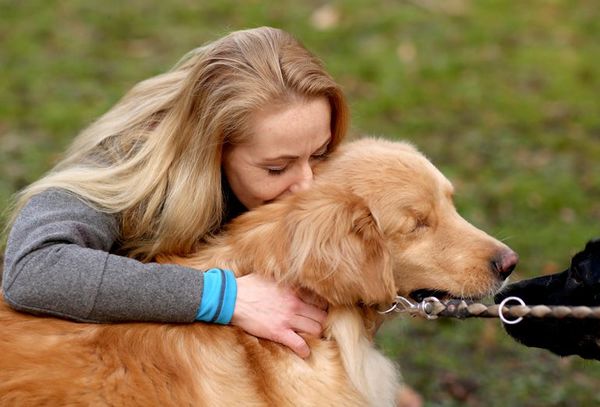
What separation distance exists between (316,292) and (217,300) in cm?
37

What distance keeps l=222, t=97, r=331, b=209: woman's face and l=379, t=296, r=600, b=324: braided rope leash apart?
0.66 metres

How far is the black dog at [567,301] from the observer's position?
125 inches

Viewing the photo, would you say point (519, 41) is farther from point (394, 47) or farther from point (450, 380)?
point (450, 380)

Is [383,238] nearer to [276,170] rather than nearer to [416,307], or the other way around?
[416,307]

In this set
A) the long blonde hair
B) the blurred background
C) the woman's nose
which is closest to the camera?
the woman's nose

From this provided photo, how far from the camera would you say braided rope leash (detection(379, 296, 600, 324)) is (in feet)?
9.32

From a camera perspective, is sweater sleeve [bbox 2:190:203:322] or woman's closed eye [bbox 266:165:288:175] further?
woman's closed eye [bbox 266:165:288:175]

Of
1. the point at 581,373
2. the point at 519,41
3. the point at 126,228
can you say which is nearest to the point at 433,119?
the point at 519,41

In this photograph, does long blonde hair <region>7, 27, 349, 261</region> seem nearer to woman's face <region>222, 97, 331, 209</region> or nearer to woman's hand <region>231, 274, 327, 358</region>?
woman's face <region>222, 97, 331, 209</region>

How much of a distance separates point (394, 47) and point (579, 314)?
620 cm

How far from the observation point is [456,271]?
316 cm

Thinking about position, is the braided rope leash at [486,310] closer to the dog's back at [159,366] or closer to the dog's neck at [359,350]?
the dog's neck at [359,350]

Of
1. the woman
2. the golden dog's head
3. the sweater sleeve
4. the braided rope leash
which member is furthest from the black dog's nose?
the sweater sleeve

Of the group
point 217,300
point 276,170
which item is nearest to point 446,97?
point 276,170
